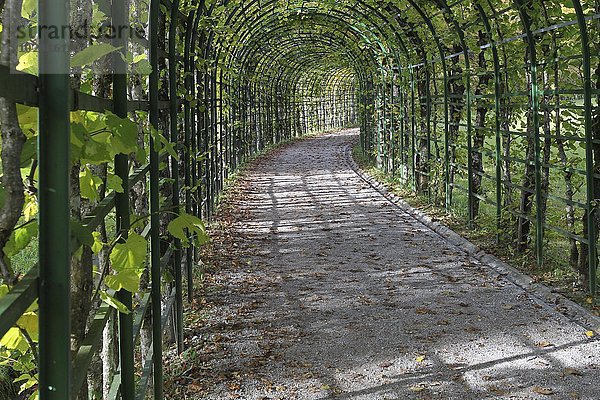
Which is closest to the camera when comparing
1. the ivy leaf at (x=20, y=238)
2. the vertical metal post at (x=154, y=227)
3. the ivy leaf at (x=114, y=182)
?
the ivy leaf at (x=20, y=238)

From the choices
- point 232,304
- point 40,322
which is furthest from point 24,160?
point 232,304

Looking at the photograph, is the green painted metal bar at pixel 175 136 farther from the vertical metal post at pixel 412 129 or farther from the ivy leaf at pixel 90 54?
the vertical metal post at pixel 412 129

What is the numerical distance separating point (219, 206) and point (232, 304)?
5.82m

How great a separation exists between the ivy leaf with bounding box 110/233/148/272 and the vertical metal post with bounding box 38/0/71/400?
697mm

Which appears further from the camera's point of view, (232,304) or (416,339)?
(232,304)

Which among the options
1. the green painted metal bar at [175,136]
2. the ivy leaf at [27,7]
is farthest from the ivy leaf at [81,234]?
the green painted metal bar at [175,136]

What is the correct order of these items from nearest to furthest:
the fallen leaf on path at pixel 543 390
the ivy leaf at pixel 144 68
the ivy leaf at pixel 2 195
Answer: the ivy leaf at pixel 2 195 → the ivy leaf at pixel 144 68 → the fallen leaf on path at pixel 543 390

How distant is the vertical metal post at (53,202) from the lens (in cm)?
134

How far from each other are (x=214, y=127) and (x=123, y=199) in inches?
351

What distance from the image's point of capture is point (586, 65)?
229 inches

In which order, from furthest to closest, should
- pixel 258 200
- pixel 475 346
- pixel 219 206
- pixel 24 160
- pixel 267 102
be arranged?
1. pixel 267 102
2. pixel 258 200
3. pixel 219 206
4. pixel 475 346
5. pixel 24 160

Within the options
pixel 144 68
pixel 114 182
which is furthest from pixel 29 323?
pixel 144 68

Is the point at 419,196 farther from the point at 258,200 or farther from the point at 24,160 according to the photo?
the point at 24,160

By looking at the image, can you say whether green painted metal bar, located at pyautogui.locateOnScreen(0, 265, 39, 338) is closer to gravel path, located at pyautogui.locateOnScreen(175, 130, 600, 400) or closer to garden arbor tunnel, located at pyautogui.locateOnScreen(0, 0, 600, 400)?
garden arbor tunnel, located at pyautogui.locateOnScreen(0, 0, 600, 400)
